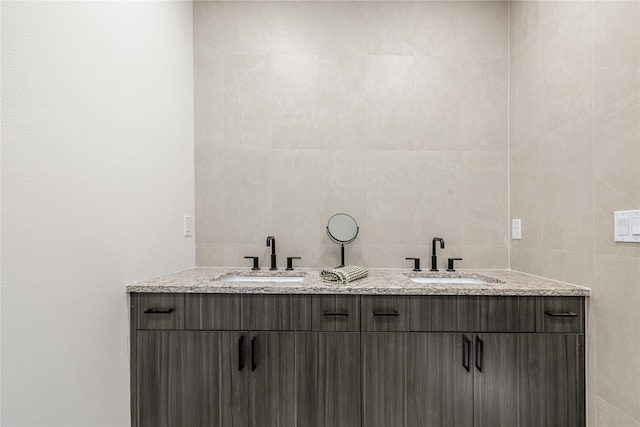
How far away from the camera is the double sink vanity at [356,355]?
1370 mm

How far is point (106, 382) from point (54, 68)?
1.20m

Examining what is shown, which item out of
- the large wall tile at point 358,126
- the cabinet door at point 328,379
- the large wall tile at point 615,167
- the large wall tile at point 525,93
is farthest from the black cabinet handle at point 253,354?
the large wall tile at point 525,93

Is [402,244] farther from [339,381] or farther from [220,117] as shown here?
[220,117]

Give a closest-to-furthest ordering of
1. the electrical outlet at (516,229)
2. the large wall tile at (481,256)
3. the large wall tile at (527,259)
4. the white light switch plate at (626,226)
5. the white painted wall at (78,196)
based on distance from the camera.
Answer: the white painted wall at (78,196) → the white light switch plate at (626,226) → the large wall tile at (527,259) → the electrical outlet at (516,229) → the large wall tile at (481,256)

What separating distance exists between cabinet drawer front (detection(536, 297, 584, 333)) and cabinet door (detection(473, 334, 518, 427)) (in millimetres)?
144

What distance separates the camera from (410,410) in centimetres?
139

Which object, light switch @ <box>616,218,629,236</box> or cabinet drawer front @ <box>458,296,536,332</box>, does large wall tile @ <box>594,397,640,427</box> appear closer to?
cabinet drawer front @ <box>458,296,536,332</box>

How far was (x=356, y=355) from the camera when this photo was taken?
1405mm

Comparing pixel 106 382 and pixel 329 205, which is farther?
pixel 329 205

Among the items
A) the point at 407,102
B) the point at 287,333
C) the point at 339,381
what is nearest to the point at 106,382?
the point at 287,333

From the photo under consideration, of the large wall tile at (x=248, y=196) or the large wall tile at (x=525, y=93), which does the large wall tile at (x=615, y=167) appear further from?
the large wall tile at (x=248, y=196)

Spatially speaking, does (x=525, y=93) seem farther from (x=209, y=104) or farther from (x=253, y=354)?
(x=253, y=354)

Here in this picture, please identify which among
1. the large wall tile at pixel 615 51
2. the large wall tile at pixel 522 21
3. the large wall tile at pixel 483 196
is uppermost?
the large wall tile at pixel 522 21

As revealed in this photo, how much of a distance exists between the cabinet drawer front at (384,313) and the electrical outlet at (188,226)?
1167 millimetres
